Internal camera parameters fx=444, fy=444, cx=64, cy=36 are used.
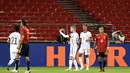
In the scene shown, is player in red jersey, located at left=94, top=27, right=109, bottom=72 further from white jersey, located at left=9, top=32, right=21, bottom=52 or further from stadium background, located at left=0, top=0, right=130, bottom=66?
stadium background, located at left=0, top=0, right=130, bottom=66

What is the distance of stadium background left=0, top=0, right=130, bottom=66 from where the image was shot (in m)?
26.6

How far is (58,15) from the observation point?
2916 centimetres

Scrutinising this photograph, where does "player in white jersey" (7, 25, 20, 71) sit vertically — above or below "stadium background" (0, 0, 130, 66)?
below

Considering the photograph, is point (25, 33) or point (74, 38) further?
point (74, 38)

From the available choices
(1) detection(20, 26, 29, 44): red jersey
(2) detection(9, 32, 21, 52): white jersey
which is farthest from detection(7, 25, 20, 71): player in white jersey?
(1) detection(20, 26, 29, 44): red jersey

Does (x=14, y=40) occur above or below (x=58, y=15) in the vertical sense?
below

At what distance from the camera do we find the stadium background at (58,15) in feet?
87.2

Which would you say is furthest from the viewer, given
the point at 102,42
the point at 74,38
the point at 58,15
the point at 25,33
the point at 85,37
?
the point at 58,15

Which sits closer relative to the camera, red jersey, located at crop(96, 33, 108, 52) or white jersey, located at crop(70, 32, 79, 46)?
red jersey, located at crop(96, 33, 108, 52)

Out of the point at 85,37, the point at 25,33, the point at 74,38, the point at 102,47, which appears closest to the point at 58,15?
the point at 85,37

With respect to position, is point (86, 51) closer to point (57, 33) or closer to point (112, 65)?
point (112, 65)

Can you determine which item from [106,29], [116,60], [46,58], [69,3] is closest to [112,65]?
[116,60]

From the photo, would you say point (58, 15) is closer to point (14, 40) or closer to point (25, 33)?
point (14, 40)

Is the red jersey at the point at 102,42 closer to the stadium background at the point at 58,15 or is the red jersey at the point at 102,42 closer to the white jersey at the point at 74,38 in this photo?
the white jersey at the point at 74,38
